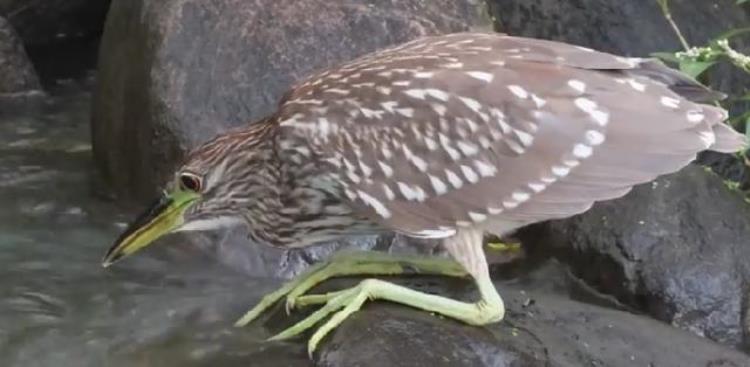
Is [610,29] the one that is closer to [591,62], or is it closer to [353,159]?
[591,62]

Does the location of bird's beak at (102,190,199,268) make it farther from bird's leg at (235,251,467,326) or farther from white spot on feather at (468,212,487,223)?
white spot on feather at (468,212,487,223)

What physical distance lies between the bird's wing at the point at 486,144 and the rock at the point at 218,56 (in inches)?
47.8

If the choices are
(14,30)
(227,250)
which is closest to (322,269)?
(227,250)

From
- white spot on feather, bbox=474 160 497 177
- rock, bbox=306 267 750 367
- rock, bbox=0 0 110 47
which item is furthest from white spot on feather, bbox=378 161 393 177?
rock, bbox=0 0 110 47

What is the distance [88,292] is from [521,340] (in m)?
1.45

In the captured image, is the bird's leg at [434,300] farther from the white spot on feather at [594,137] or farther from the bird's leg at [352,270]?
the white spot on feather at [594,137]

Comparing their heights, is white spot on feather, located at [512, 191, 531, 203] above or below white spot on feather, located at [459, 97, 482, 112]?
Answer: below

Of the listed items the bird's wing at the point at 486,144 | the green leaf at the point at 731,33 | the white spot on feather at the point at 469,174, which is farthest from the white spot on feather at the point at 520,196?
the green leaf at the point at 731,33

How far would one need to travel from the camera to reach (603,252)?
4660 millimetres

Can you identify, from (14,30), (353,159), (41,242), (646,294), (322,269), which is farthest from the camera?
(14,30)

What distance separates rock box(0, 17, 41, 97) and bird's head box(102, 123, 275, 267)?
285cm

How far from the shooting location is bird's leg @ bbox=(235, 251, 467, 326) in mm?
4016

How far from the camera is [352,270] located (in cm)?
411

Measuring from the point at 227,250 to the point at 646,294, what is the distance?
1.30m
